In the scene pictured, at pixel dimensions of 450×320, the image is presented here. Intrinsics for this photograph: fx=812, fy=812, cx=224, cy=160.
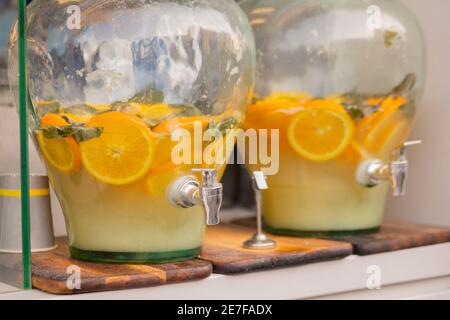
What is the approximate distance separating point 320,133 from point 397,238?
0.52ft

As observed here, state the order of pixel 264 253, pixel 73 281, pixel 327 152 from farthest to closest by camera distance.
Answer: pixel 327 152 → pixel 264 253 → pixel 73 281

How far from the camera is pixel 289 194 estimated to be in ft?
3.30

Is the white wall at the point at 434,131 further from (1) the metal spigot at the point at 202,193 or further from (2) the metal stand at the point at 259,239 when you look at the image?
(1) the metal spigot at the point at 202,193

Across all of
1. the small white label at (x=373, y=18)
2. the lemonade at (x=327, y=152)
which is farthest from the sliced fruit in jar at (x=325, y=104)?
the small white label at (x=373, y=18)

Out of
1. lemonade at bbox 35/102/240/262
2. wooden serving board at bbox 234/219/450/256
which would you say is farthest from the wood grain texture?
lemonade at bbox 35/102/240/262

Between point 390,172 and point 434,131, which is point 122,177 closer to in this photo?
point 390,172

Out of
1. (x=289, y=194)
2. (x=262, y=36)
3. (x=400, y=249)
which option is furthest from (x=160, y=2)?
(x=400, y=249)

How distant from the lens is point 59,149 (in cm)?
80

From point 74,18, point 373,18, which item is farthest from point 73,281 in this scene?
point 373,18

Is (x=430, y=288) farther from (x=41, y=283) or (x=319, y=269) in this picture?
(x=41, y=283)

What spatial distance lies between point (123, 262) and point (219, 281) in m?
0.10

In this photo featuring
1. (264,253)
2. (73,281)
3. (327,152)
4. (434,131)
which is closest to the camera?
(73,281)

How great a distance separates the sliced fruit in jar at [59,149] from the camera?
0.78m

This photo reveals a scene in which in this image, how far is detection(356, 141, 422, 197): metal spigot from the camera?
0.93 metres
